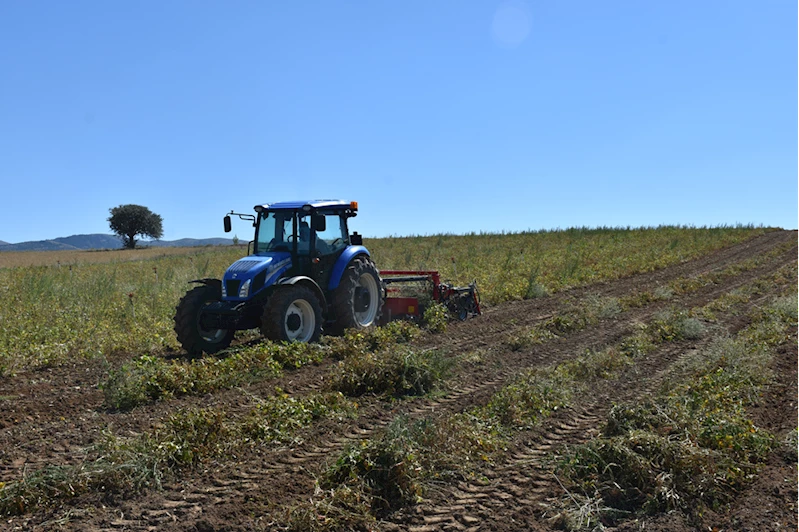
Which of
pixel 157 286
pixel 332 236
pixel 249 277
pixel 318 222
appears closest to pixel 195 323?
pixel 249 277

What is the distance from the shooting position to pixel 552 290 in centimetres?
1580

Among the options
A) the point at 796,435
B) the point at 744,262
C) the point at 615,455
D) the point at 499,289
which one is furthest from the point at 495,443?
the point at 744,262

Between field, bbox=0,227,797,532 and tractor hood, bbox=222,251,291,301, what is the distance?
3.26 feet

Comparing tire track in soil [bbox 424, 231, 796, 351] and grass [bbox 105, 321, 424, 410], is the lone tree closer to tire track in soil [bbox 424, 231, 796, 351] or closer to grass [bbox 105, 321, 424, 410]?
tire track in soil [bbox 424, 231, 796, 351]

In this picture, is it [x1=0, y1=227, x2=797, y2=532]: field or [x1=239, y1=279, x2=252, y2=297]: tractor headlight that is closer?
[x1=0, y1=227, x2=797, y2=532]: field

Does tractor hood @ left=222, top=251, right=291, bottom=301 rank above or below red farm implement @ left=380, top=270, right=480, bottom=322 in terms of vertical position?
above

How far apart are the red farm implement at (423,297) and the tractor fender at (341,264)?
3.80 feet

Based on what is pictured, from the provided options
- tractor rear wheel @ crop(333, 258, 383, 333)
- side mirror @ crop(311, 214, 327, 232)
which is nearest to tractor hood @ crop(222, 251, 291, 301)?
side mirror @ crop(311, 214, 327, 232)

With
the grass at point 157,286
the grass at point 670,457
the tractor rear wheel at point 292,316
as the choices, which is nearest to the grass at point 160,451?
the grass at point 670,457

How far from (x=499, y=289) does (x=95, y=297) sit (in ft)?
30.9

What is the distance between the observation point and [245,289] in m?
8.41

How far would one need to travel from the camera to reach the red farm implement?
11.1 metres

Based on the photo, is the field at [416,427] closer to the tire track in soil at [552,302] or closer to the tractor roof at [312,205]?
the tire track in soil at [552,302]

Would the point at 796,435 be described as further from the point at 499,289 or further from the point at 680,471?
the point at 499,289
